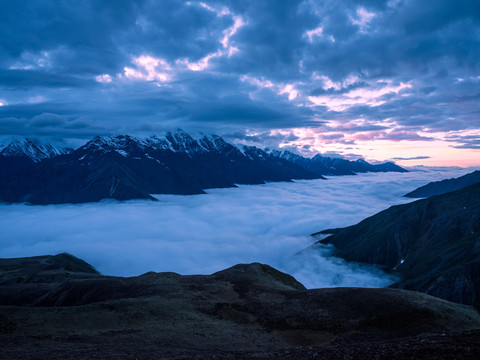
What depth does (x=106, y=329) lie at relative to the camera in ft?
118

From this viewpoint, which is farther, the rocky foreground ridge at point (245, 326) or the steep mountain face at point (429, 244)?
the steep mountain face at point (429, 244)

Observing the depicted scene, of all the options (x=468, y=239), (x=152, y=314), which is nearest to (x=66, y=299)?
(x=152, y=314)

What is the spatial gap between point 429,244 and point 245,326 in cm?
13121

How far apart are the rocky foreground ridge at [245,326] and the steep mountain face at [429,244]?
2328 inches

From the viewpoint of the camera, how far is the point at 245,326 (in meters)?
39.8

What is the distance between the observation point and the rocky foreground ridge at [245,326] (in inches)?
953

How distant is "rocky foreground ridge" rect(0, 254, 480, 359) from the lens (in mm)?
24219

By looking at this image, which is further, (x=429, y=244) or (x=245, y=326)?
(x=429, y=244)

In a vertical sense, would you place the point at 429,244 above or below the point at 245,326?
below

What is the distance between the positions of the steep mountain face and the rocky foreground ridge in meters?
59.1

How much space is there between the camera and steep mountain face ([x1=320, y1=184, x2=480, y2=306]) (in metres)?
91.8

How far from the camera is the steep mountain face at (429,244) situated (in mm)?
91750

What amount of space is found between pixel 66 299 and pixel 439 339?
6236 centimetres

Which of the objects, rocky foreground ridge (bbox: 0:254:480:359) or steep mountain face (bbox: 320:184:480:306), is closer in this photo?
rocky foreground ridge (bbox: 0:254:480:359)
